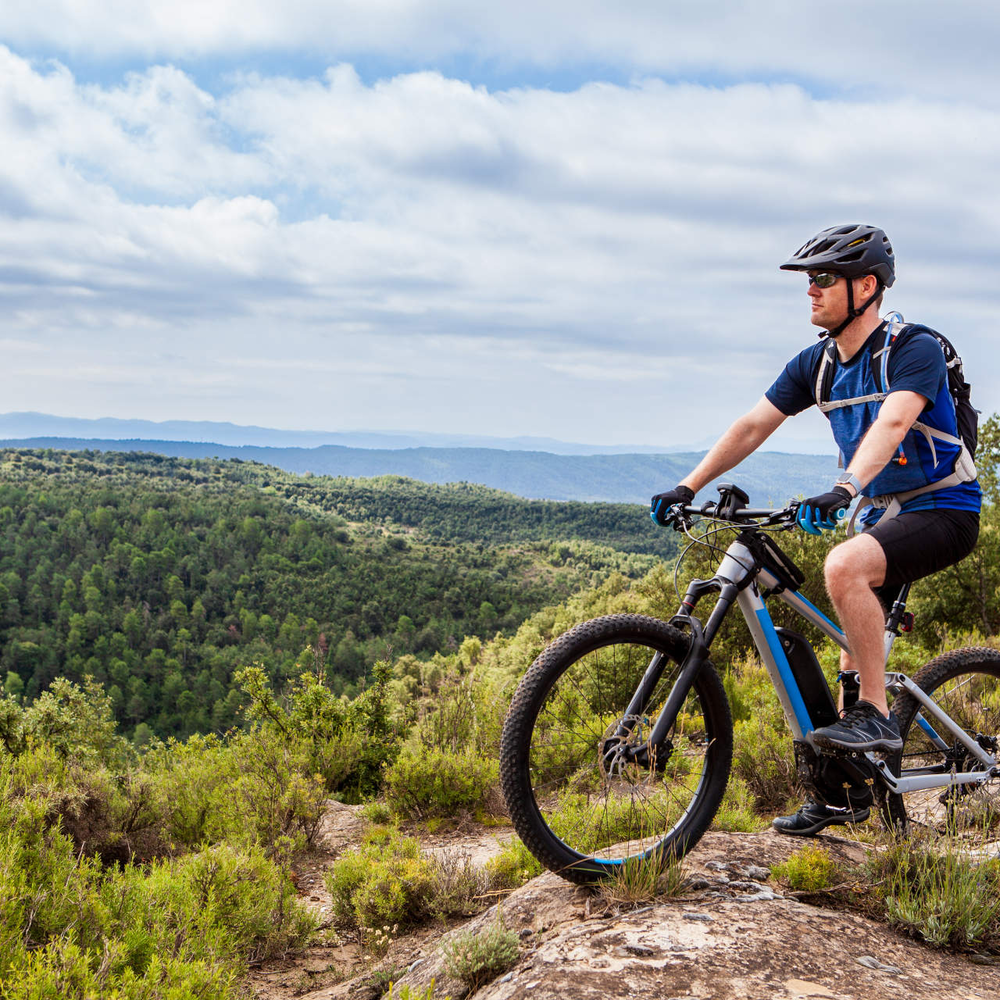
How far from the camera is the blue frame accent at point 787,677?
3.22 m

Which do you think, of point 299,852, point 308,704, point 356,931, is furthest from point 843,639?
point 308,704

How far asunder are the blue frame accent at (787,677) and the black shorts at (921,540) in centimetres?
52

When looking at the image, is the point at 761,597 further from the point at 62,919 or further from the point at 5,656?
the point at 5,656

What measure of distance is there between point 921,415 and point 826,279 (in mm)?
751

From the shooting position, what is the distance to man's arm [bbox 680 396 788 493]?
362 cm

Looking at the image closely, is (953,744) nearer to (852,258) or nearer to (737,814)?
(737,814)

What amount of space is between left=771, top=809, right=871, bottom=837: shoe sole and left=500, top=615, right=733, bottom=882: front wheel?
0.62 m

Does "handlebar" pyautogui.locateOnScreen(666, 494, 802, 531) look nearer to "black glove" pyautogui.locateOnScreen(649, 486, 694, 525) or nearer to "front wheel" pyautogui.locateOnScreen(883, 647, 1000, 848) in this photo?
"black glove" pyautogui.locateOnScreen(649, 486, 694, 525)

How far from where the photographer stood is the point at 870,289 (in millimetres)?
3312

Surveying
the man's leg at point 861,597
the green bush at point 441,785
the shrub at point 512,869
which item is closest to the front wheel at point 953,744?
the man's leg at point 861,597

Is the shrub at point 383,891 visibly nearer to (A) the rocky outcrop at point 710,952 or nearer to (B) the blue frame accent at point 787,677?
(A) the rocky outcrop at point 710,952

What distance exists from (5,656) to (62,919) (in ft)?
299

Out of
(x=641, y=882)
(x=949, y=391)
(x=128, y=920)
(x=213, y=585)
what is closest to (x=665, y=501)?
(x=949, y=391)

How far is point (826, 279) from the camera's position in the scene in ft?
10.9
